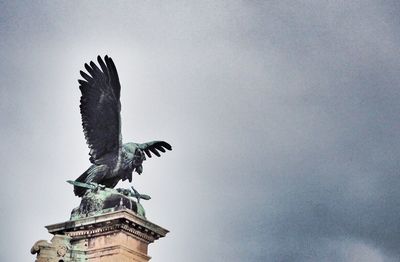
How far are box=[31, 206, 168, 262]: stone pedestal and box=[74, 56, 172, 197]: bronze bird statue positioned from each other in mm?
1091

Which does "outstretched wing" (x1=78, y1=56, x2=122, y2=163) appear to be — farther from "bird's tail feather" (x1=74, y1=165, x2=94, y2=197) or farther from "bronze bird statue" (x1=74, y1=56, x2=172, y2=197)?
"bird's tail feather" (x1=74, y1=165, x2=94, y2=197)

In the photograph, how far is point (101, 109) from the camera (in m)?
17.0

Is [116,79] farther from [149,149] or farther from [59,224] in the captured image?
[59,224]

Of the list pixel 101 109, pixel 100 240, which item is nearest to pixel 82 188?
pixel 100 240

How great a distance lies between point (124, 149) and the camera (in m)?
16.8

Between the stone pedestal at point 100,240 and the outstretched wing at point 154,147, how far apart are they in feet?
7.86

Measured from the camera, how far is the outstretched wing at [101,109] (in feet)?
54.7

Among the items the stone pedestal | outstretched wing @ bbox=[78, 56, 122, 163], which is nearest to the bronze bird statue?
outstretched wing @ bbox=[78, 56, 122, 163]

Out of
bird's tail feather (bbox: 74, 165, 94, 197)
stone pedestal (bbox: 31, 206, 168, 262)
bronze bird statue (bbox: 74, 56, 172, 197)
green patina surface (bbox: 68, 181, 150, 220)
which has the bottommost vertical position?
stone pedestal (bbox: 31, 206, 168, 262)

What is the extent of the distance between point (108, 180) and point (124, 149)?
3.03 ft

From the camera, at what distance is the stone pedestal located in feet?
49.5

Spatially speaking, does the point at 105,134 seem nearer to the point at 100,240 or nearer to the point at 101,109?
the point at 101,109

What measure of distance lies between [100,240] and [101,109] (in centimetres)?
348

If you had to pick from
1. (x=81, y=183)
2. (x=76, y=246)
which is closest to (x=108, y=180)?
(x=81, y=183)
